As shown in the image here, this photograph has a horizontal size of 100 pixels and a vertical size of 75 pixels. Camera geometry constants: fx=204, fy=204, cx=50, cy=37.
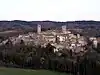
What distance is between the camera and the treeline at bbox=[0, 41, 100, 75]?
467cm

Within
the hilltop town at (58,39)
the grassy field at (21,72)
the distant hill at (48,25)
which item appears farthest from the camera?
the distant hill at (48,25)

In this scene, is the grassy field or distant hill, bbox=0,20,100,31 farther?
distant hill, bbox=0,20,100,31

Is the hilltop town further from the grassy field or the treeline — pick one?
the grassy field

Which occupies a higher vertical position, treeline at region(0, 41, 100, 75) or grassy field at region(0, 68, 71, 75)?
treeline at region(0, 41, 100, 75)

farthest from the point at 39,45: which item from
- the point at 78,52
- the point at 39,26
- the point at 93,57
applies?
the point at 93,57

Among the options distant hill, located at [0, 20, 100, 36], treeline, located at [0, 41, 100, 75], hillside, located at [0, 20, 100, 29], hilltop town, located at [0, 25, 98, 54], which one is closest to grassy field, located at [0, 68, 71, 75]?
treeline, located at [0, 41, 100, 75]

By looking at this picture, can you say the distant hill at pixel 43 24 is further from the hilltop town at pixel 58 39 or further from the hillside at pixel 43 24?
the hilltop town at pixel 58 39

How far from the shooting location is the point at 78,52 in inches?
195

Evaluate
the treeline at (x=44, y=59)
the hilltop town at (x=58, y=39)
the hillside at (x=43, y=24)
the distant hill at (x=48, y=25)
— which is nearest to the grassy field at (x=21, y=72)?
the treeline at (x=44, y=59)

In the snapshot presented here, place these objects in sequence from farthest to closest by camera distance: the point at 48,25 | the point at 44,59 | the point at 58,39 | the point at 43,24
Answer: the point at 43,24, the point at 48,25, the point at 58,39, the point at 44,59

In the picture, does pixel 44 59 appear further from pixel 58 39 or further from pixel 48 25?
pixel 48 25

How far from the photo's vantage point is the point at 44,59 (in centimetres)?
506

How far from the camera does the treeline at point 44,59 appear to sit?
467cm

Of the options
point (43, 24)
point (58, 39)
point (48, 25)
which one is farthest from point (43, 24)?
point (58, 39)
